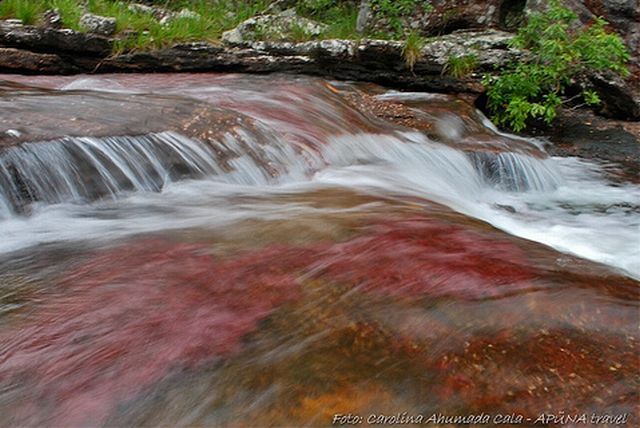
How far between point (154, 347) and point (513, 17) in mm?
8739

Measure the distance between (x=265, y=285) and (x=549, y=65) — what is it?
6026 mm

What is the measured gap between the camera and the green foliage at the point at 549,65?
666 cm

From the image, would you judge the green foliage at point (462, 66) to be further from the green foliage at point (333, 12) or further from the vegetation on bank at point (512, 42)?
the green foliage at point (333, 12)

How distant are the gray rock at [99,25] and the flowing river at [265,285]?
316 cm

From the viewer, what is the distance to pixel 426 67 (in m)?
7.48

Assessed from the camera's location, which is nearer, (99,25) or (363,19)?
(99,25)

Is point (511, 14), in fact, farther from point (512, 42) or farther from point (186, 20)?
point (186, 20)

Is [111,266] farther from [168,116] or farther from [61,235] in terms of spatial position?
[168,116]

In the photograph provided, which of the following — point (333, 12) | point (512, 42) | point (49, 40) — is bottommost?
point (512, 42)

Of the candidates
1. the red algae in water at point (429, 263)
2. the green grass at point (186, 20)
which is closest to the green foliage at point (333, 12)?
the green grass at point (186, 20)

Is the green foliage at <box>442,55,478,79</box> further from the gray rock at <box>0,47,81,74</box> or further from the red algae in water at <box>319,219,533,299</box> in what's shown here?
the red algae in water at <box>319,219,533,299</box>

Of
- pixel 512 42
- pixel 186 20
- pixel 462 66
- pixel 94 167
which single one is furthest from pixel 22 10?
pixel 512 42

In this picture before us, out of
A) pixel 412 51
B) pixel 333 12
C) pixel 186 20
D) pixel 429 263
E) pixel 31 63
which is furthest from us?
pixel 333 12

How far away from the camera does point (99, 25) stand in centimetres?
751
